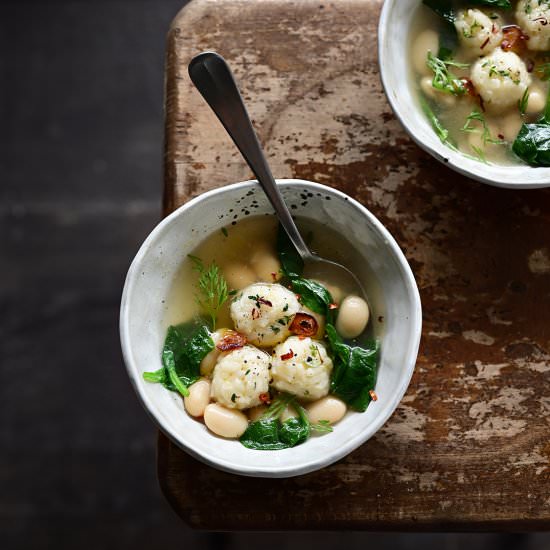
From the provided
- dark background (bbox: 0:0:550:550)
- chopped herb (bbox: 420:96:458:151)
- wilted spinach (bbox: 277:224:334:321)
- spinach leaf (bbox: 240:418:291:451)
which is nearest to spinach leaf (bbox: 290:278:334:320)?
wilted spinach (bbox: 277:224:334:321)

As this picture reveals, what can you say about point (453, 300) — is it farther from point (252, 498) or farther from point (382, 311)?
point (252, 498)

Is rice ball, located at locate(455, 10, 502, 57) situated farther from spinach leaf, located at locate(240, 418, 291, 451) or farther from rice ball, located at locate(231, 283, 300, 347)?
spinach leaf, located at locate(240, 418, 291, 451)

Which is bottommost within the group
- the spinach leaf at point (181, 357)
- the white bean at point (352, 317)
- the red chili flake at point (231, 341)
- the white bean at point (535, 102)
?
the spinach leaf at point (181, 357)

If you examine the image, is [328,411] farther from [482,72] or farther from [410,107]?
[482,72]

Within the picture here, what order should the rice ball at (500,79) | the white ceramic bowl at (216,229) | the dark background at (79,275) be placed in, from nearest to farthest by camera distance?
the white ceramic bowl at (216,229), the rice ball at (500,79), the dark background at (79,275)

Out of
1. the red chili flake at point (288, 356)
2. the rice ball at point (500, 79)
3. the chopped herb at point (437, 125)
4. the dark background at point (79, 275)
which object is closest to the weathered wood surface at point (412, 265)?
the chopped herb at point (437, 125)

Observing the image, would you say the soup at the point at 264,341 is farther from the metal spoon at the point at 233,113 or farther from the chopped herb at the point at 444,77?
the chopped herb at the point at 444,77

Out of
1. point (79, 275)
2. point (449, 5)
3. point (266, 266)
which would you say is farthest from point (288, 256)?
point (79, 275)
